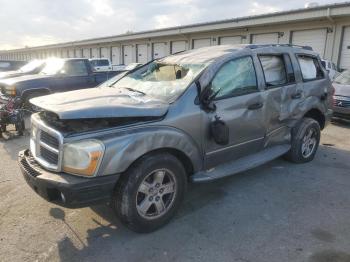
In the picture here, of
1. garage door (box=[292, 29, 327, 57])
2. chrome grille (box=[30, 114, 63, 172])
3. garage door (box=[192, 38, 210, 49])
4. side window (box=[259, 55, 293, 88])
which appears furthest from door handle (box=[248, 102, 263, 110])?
garage door (box=[192, 38, 210, 49])

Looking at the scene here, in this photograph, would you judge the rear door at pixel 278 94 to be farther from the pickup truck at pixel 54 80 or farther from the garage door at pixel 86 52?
the garage door at pixel 86 52

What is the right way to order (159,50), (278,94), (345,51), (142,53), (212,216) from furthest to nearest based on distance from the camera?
(142,53) → (159,50) → (345,51) → (278,94) → (212,216)

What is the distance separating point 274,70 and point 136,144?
260 cm

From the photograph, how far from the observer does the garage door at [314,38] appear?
17797 mm

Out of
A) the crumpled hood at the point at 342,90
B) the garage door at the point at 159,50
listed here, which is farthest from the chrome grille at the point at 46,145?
the garage door at the point at 159,50

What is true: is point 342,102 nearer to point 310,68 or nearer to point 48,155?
point 310,68

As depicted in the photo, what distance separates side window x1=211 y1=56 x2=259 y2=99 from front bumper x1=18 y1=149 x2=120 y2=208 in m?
1.65

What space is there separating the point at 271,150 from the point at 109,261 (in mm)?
2813

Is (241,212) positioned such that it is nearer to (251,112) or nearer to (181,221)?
(181,221)

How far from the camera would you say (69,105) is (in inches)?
124

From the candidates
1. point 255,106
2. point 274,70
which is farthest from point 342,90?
point 255,106

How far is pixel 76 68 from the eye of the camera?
1037cm

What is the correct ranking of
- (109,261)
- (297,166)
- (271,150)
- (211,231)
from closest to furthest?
(109,261) → (211,231) → (271,150) → (297,166)

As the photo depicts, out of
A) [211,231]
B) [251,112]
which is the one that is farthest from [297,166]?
[211,231]
